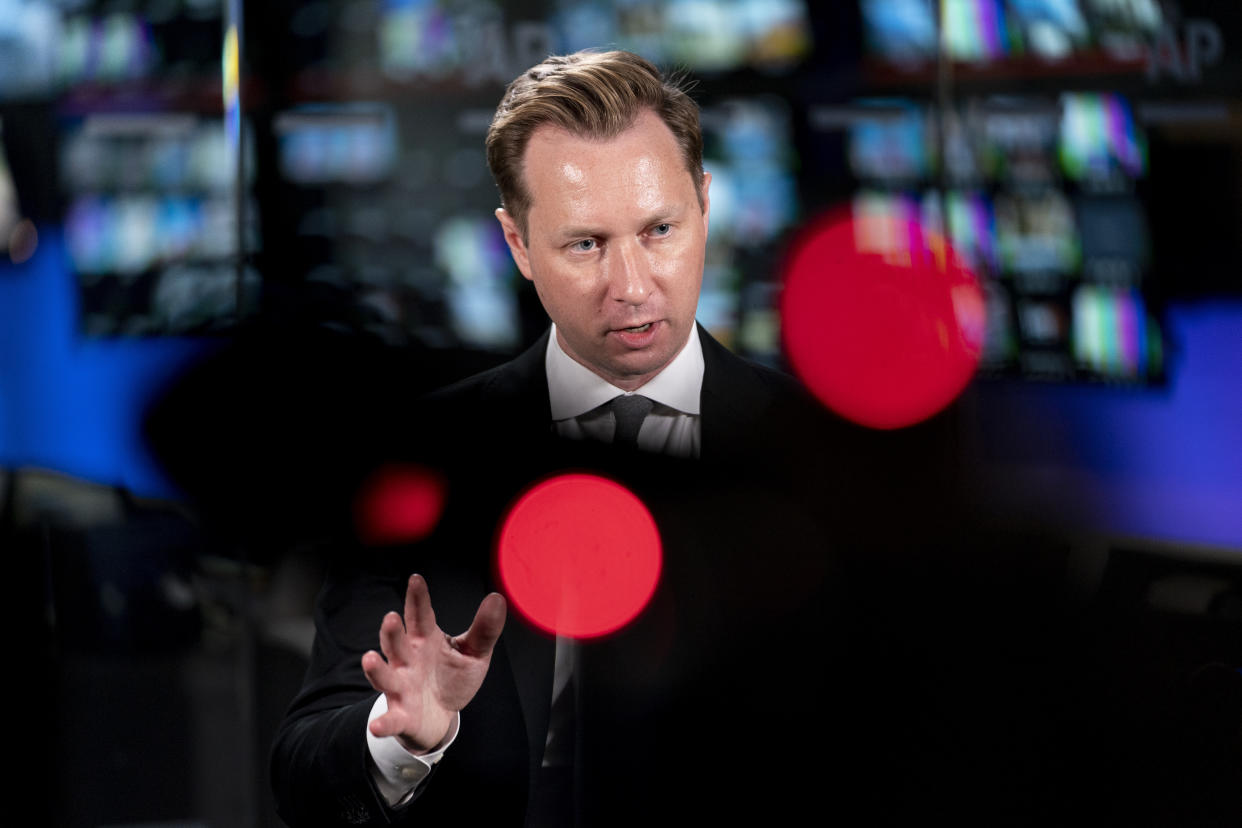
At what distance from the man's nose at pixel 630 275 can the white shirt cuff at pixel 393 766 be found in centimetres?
51

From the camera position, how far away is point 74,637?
288cm

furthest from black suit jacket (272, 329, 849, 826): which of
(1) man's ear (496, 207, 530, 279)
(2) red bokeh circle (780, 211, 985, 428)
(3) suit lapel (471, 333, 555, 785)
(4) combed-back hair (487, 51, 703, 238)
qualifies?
(2) red bokeh circle (780, 211, 985, 428)

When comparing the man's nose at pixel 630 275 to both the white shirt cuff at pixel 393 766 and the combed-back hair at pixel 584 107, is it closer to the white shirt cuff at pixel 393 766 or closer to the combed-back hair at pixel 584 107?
the combed-back hair at pixel 584 107

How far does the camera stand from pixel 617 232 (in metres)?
1.23

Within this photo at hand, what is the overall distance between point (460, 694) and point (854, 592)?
1.88ft

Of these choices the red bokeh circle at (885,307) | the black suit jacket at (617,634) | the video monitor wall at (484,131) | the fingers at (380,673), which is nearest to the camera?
the fingers at (380,673)

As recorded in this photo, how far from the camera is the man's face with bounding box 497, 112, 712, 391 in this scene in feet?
4.05

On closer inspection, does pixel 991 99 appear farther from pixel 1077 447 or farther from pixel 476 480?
pixel 476 480

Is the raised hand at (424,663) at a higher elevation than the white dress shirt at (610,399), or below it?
below

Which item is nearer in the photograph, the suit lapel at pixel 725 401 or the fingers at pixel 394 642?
the fingers at pixel 394 642

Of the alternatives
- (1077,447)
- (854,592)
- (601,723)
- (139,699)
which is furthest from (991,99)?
(139,699)

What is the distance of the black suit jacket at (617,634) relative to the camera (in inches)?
51.2

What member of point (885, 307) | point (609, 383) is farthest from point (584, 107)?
point (885, 307)

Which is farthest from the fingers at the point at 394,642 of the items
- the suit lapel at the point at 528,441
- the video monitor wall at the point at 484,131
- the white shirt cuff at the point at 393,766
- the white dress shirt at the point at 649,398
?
the video monitor wall at the point at 484,131
